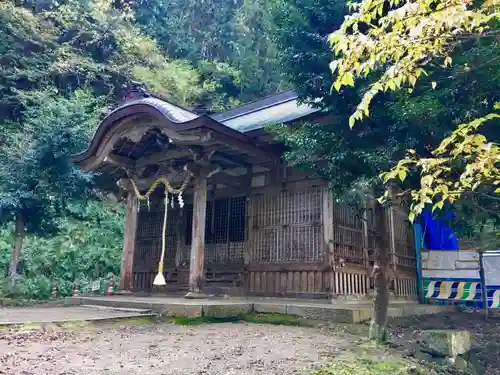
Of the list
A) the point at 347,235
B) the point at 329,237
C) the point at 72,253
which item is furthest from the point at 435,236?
the point at 72,253

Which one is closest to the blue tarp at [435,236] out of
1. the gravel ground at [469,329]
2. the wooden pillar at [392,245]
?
the wooden pillar at [392,245]

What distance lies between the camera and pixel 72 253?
15.3 metres

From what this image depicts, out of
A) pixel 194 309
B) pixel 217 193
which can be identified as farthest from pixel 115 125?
pixel 194 309

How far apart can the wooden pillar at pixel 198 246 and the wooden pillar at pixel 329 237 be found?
235 centimetres

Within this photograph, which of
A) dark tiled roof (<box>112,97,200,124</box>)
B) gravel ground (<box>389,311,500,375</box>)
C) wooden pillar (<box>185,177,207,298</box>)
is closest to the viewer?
gravel ground (<box>389,311,500,375</box>)

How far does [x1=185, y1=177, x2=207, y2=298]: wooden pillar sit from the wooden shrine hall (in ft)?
0.06

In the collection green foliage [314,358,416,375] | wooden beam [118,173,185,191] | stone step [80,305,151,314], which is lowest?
green foliage [314,358,416,375]

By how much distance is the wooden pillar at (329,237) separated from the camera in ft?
26.4

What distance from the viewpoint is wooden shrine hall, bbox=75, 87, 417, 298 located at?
8281 mm

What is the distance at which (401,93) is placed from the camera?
17.3 ft

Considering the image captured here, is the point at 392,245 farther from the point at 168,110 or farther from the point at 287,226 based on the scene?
the point at 168,110

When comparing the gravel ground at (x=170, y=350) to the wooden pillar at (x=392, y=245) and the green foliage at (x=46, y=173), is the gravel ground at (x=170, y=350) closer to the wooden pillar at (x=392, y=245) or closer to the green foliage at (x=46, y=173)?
the wooden pillar at (x=392, y=245)

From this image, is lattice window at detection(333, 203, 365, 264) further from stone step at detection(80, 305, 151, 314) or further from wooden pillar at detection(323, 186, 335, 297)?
stone step at detection(80, 305, 151, 314)

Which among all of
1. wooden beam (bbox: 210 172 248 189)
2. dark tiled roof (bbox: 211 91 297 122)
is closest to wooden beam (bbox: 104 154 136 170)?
wooden beam (bbox: 210 172 248 189)
